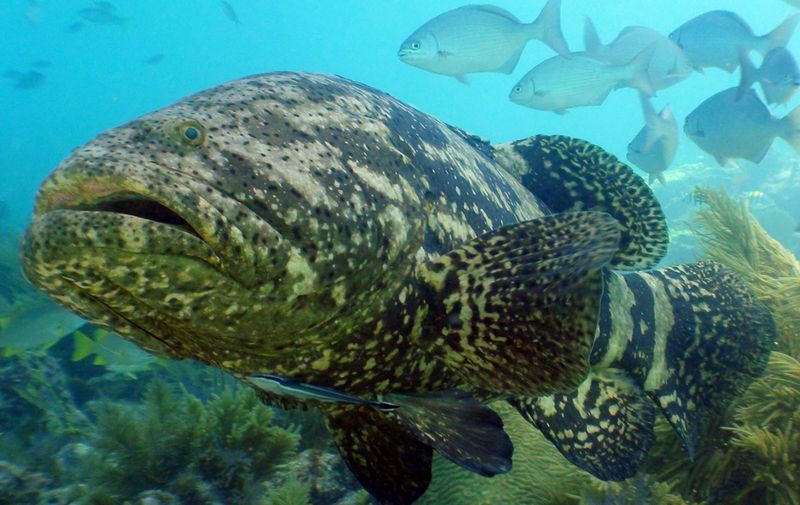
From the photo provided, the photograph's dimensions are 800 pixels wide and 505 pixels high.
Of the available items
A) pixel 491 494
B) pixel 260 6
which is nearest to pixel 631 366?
pixel 491 494

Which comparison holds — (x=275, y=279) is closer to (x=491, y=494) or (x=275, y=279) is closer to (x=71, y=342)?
Answer: (x=491, y=494)

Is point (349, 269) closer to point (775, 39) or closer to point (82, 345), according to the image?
point (82, 345)

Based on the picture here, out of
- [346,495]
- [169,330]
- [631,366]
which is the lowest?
[346,495]

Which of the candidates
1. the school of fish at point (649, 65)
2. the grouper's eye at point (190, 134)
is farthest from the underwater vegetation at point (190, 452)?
the school of fish at point (649, 65)

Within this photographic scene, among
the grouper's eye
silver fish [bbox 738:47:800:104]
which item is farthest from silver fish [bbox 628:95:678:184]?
the grouper's eye

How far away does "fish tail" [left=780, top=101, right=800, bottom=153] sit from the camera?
7871mm

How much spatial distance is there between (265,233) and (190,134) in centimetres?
46

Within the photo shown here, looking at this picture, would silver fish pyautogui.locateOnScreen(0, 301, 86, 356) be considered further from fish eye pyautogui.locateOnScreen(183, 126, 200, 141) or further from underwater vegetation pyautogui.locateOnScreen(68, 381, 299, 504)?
fish eye pyautogui.locateOnScreen(183, 126, 200, 141)

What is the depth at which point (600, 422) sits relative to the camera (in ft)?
10.6

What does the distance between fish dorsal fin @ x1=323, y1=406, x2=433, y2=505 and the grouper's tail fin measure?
29.5 inches

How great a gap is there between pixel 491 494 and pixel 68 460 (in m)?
4.51

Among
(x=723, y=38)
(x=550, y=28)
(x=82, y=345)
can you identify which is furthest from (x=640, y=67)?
(x=82, y=345)

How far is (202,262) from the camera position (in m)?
1.77

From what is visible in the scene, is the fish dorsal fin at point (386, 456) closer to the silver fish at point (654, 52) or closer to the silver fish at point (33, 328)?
the silver fish at point (33, 328)
